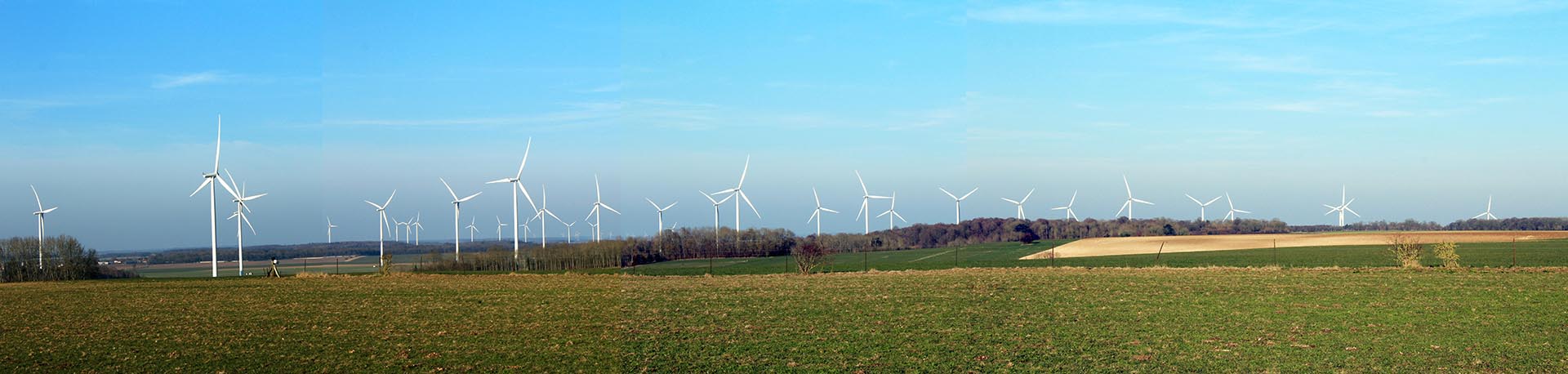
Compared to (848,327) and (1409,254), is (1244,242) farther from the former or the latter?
(848,327)

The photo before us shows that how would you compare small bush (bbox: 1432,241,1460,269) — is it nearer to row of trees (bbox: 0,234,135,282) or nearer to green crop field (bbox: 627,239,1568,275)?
green crop field (bbox: 627,239,1568,275)

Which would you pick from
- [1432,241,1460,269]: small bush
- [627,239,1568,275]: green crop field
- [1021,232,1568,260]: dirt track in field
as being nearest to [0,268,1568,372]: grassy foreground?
[1432,241,1460,269]: small bush

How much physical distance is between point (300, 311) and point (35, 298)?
57.3 ft

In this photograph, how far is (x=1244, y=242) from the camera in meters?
79.7

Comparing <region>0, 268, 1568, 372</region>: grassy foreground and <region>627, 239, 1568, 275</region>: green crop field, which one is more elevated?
<region>0, 268, 1568, 372</region>: grassy foreground

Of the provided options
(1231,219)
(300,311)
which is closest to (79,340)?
(300,311)

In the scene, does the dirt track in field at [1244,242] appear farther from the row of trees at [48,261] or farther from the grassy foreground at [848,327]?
the row of trees at [48,261]

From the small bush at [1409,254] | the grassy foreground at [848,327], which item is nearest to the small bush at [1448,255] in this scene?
the small bush at [1409,254]

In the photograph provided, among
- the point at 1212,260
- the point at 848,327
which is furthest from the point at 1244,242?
the point at 848,327

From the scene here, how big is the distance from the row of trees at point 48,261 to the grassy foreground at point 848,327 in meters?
37.5

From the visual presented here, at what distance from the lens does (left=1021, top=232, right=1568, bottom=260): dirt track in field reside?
71.2 metres

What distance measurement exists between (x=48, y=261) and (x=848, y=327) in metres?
67.2

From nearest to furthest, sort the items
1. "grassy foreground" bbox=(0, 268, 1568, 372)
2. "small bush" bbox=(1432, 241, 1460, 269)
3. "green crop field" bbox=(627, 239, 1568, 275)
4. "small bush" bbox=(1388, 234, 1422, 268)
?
"grassy foreground" bbox=(0, 268, 1568, 372) < "small bush" bbox=(1432, 241, 1460, 269) < "small bush" bbox=(1388, 234, 1422, 268) < "green crop field" bbox=(627, 239, 1568, 275)

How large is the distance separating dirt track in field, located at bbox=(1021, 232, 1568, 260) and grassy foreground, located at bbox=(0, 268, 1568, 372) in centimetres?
3562
